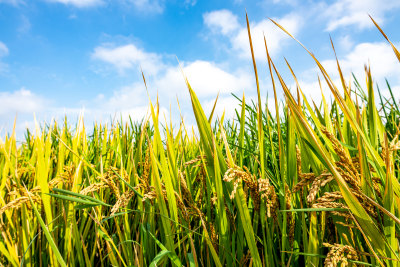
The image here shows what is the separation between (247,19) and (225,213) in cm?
67

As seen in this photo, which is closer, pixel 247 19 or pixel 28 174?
pixel 247 19

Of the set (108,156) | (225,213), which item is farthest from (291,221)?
(108,156)

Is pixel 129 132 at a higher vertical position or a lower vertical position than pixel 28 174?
higher

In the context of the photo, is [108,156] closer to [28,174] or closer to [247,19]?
[28,174]

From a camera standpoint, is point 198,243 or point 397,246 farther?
point 198,243

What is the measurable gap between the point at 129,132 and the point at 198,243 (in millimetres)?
1330

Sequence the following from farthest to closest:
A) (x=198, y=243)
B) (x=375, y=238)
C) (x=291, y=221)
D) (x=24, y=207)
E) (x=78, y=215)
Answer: (x=78, y=215), (x=24, y=207), (x=198, y=243), (x=291, y=221), (x=375, y=238)

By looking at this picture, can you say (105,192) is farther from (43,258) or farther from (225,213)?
(225,213)

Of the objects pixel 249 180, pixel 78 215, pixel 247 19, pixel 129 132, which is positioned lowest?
pixel 78 215

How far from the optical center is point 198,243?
4.13 ft

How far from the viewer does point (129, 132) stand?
2324 mm

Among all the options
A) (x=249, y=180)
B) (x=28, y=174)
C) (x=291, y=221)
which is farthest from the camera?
(x=28, y=174)

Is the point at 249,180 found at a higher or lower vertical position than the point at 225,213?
higher

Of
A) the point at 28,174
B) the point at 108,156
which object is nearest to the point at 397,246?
the point at 108,156
